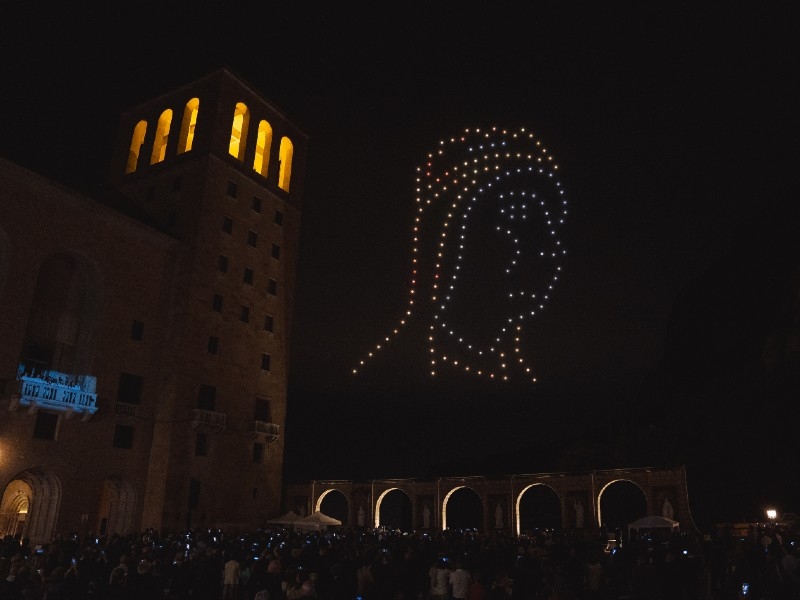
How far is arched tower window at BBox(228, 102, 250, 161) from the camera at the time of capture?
42.2 m

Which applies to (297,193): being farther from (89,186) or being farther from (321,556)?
(321,556)

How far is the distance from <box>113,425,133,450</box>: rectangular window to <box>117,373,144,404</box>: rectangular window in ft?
4.18

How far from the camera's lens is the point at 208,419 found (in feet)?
111

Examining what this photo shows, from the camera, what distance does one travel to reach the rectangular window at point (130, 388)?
106 ft

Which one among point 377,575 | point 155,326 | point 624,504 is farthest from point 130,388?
point 624,504

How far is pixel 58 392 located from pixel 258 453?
12238mm

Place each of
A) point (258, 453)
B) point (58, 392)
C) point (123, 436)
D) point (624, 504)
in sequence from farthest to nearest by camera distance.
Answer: point (624, 504) < point (258, 453) < point (123, 436) < point (58, 392)

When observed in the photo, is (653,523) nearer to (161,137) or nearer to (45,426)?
(45,426)

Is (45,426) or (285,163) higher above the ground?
(285,163)

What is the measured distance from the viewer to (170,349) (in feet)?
112

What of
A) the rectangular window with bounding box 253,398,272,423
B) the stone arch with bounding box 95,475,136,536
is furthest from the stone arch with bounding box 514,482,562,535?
the stone arch with bounding box 95,475,136,536

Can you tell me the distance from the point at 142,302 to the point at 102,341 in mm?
3312

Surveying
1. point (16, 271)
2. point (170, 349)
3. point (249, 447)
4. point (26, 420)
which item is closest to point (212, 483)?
point (249, 447)

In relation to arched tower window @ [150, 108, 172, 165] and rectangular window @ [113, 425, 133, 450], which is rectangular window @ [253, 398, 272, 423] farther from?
arched tower window @ [150, 108, 172, 165]
